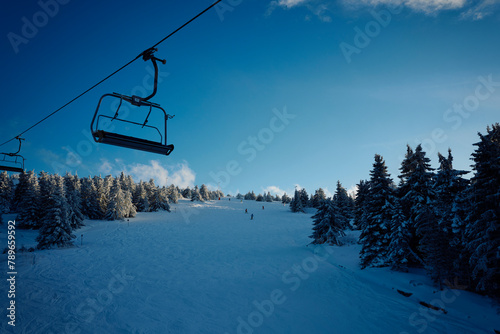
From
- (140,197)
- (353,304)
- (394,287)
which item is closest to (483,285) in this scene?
(394,287)

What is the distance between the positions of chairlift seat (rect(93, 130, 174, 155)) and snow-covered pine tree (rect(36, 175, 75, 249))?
28.9 m

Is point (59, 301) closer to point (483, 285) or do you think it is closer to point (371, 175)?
point (483, 285)

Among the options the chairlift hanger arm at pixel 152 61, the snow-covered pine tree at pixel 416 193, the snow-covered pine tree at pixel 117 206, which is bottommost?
the snow-covered pine tree at pixel 117 206

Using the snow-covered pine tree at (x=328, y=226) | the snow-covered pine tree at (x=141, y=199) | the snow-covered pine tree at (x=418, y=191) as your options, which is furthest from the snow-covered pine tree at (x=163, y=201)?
the snow-covered pine tree at (x=418, y=191)

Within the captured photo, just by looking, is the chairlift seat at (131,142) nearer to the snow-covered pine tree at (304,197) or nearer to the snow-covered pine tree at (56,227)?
the snow-covered pine tree at (56,227)

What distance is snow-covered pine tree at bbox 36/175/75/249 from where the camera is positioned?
79.0 feet

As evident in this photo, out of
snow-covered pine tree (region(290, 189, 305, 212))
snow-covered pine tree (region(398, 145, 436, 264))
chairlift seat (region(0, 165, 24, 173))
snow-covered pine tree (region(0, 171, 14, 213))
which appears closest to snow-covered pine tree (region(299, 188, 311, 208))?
snow-covered pine tree (region(290, 189, 305, 212))

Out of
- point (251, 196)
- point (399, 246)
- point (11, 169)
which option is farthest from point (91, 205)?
point (251, 196)

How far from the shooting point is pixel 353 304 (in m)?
12.0

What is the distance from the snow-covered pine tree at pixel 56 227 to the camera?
24.1 metres

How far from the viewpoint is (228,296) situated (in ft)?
42.3

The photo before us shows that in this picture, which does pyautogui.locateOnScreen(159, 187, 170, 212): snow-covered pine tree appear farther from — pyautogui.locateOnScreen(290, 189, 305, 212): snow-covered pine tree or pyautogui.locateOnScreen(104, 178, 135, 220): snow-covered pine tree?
pyautogui.locateOnScreen(290, 189, 305, 212): snow-covered pine tree

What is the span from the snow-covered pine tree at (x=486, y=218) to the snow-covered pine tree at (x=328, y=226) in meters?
13.3

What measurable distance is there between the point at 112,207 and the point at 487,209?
56052 mm
